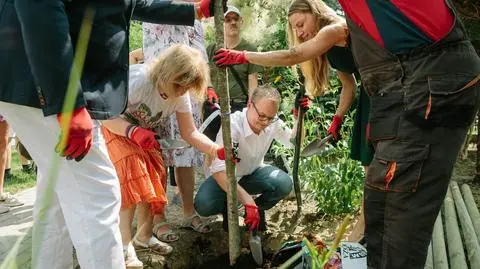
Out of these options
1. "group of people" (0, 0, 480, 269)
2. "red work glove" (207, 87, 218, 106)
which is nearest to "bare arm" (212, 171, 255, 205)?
"red work glove" (207, 87, 218, 106)

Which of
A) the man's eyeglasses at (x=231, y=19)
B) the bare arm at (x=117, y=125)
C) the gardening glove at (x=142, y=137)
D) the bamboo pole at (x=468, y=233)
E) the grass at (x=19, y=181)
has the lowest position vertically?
the grass at (x=19, y=181)

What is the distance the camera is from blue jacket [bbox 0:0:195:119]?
1617mm

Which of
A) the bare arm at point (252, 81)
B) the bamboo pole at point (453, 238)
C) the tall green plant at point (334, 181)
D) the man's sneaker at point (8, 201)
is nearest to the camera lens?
the bamboo pole at point (453, 238)

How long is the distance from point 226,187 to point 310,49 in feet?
3.32

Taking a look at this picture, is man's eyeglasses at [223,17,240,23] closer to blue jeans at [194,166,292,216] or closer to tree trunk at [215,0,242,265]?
blue jeans at [194,166,292,216]

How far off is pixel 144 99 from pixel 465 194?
8.85 feet

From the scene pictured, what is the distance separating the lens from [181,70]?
8.66 feet

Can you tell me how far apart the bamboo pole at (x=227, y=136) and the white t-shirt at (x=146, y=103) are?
0.30m

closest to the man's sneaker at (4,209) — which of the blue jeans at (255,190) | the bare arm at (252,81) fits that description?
the blue jeans at (255,190)

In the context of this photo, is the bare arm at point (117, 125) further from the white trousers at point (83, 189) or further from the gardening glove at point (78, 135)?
the gardening glove at point (78, 135)

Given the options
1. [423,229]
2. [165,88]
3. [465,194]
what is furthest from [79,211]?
[465,194]

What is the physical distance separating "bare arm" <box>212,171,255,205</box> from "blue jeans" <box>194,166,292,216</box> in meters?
0.13

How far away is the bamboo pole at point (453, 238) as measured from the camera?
2.67m

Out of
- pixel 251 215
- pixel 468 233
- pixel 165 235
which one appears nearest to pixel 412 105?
pixel 251 215
